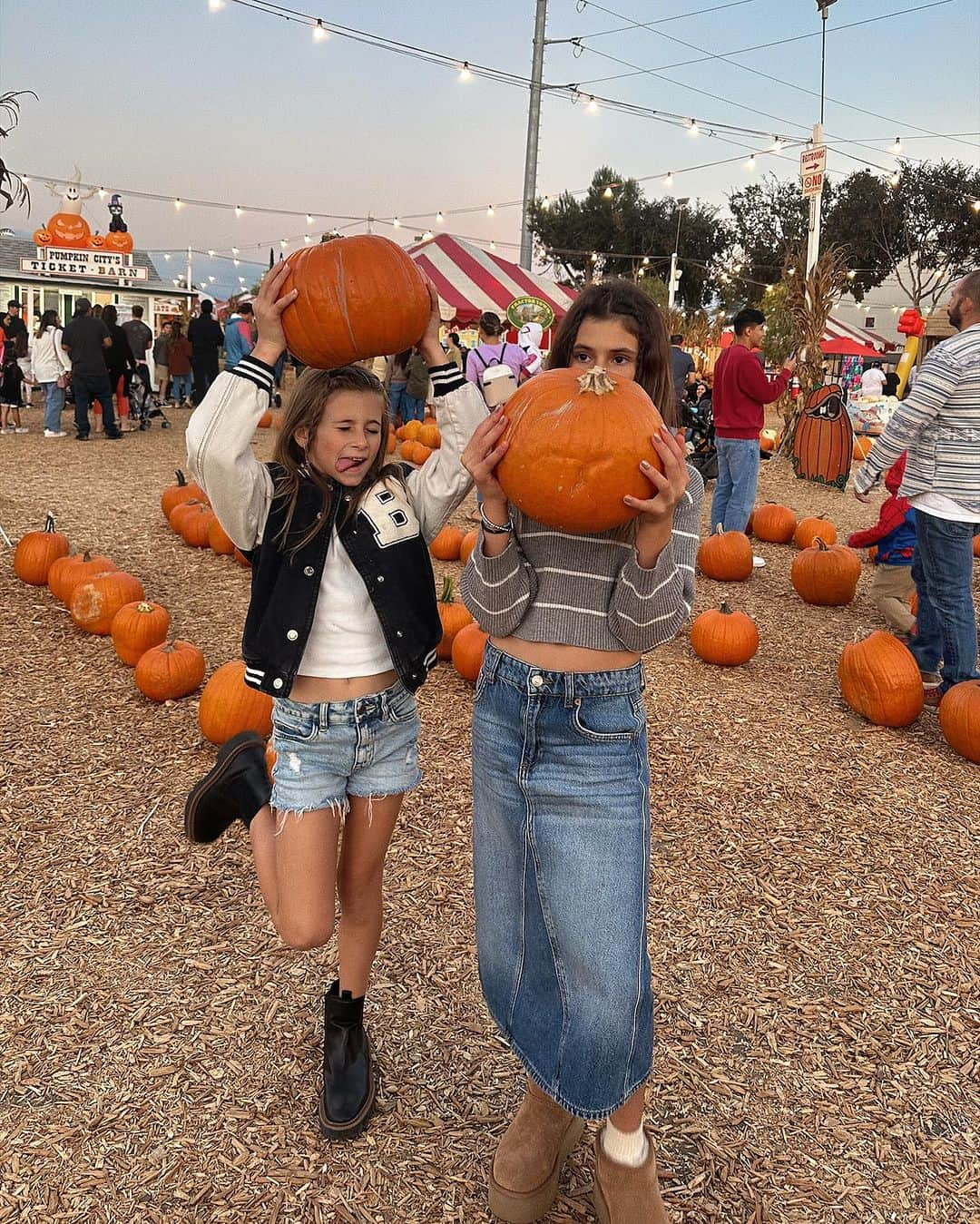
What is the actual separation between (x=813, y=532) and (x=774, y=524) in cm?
62

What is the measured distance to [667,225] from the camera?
45.7m

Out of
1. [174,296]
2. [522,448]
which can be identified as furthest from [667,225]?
[522,448]

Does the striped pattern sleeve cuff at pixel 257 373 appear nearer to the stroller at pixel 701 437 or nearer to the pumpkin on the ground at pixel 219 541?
the pumpkin on the ground at pixel 219 541

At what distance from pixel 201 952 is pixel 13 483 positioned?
29.3 ft

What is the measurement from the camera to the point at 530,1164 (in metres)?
2.05

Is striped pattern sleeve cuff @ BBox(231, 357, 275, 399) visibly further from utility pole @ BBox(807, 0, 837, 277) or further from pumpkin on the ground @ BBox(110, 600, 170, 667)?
utility pole @ BBox(807, 0, 837, 277)

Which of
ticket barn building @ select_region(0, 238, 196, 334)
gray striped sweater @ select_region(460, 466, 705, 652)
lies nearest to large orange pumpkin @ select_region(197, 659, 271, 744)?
gray striped sweater @ select_region(460, 466, 705, 652)

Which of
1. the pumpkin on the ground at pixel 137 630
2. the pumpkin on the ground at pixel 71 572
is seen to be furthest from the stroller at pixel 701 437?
the pumpkin on the ground at pixel 137 630

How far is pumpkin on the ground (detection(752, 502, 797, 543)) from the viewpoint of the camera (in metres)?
8.94

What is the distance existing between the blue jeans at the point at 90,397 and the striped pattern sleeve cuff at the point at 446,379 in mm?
13355

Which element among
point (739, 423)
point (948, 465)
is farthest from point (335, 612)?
point (739, 423)

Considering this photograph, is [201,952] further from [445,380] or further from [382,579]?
[445,380]

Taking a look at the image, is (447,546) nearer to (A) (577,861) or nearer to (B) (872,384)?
(A) (577,861)

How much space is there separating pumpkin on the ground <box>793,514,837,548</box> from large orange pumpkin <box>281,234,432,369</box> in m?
6.32
